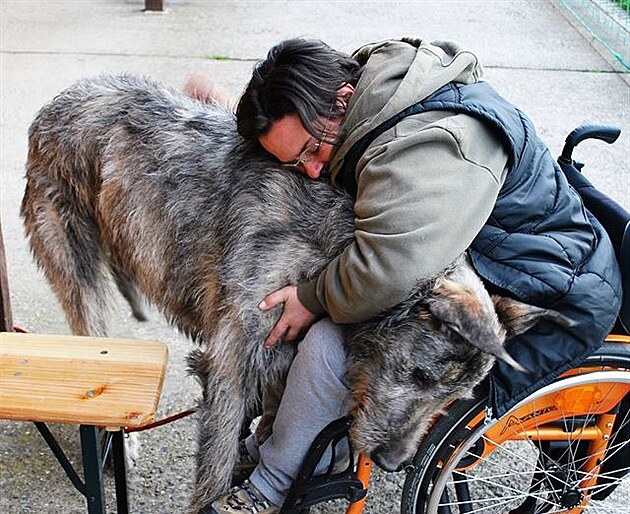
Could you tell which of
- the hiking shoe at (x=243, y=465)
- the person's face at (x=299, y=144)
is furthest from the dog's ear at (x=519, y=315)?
the hiking shoe at (x=243, y=465)

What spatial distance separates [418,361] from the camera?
2.57 meters

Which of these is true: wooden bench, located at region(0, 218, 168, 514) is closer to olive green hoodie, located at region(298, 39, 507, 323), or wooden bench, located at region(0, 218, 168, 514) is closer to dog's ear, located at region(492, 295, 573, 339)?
olive green hoodie, located at region(298, 39, 507, 323)

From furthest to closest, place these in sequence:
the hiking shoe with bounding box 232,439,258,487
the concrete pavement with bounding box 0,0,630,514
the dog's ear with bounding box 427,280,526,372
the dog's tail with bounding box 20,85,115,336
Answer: the concrete pavement with bounding box 0,0,630,514 < the dog's tail with bounding box 20,85,115,336 < the hiking shoe with bounding box 232,439,258,487 < the dog's ear with bounding box 427,280,526,372

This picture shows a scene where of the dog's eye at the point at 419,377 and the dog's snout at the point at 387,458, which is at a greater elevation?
the dog's eye at the point at 419,377

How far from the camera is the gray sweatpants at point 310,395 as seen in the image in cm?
272

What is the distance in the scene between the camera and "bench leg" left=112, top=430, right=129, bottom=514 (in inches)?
117

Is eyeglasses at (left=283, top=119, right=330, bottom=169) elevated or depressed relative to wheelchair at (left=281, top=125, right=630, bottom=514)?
elevated

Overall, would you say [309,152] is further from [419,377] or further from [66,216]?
[66,216]

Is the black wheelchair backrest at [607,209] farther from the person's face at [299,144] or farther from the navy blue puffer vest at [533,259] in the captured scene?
the person's face at [299,144]

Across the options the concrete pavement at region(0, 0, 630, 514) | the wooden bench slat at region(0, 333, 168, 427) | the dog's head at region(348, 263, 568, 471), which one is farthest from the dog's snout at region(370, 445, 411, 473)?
the concrete pavement at region(0, 0, 630, 514)

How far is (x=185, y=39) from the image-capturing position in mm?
8758

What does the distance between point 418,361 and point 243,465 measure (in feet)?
3.17

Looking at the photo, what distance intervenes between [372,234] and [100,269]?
5.39 ft

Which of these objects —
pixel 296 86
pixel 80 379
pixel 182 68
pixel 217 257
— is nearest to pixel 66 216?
pixel 217 257
